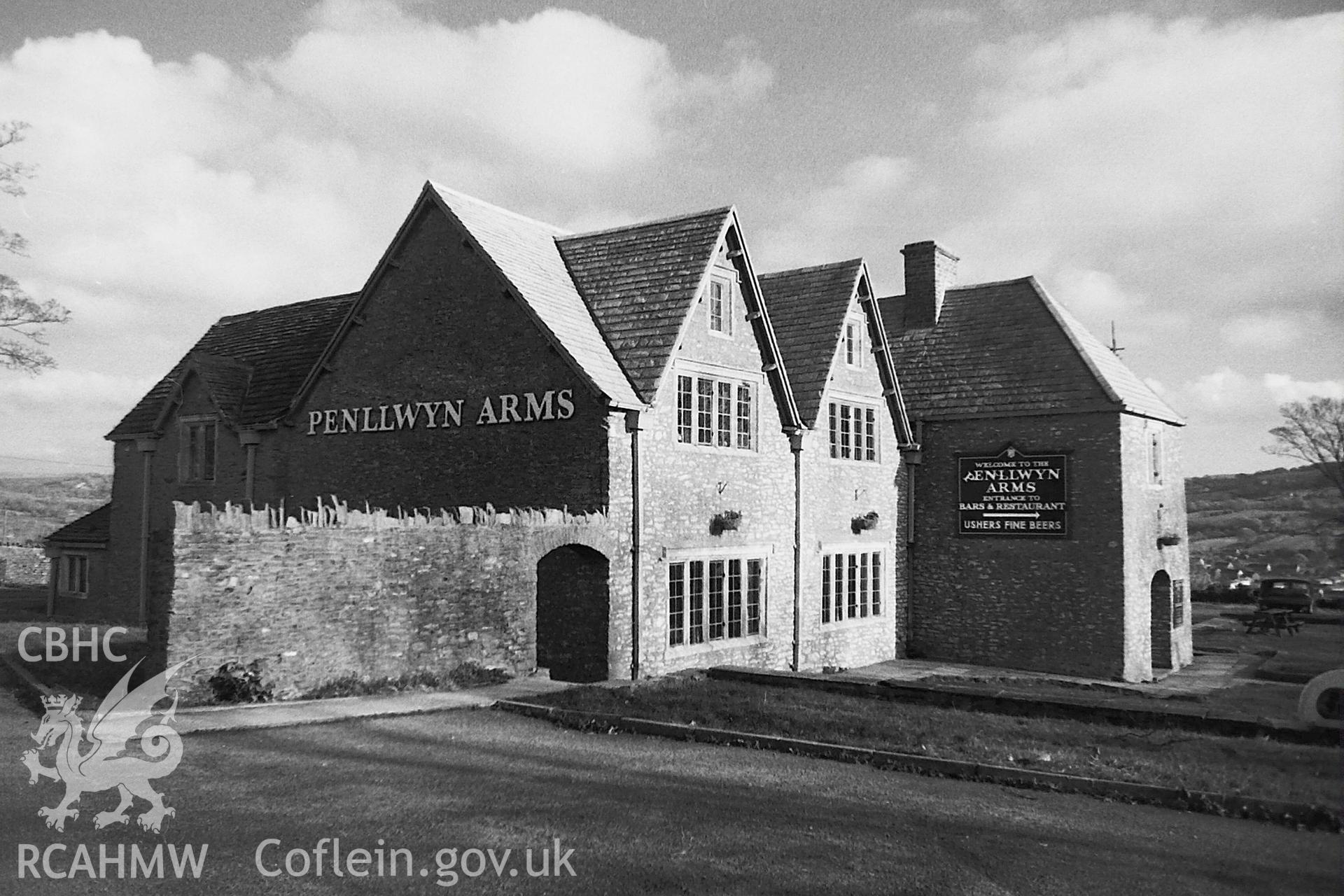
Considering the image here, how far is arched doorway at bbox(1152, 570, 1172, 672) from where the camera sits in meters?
27.8

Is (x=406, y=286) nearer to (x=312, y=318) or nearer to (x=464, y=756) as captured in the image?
(x=312, y=318)

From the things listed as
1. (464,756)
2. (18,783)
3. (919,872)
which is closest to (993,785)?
(919,872)

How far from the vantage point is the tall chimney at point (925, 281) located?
30891 millimetres

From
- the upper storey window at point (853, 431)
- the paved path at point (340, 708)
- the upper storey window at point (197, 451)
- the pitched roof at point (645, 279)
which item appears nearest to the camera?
the paved path at point (340, 708)

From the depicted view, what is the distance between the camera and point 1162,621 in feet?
92.2

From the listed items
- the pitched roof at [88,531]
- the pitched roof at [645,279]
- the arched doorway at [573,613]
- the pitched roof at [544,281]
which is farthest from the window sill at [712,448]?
the pitched roof at [88,531]

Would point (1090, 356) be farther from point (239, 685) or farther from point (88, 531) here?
point (88, 531)

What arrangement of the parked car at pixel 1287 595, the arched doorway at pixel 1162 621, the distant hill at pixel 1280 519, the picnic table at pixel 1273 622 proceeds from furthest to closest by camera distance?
the picnic table at pixel 1273 622 < the parked car at pixel 1287 595 < the arched doorway at pixel 1162 621 < the distant hill at pixel 1280 519

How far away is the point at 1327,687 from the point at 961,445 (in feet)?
61.8

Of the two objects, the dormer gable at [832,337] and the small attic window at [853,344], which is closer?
the dormer gable at [832,337]

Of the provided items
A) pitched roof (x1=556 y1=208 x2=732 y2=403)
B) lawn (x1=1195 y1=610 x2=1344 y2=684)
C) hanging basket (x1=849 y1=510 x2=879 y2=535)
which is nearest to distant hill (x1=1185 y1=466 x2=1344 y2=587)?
lawn (x1=1195 y1=610 x2=1344 y2=684)

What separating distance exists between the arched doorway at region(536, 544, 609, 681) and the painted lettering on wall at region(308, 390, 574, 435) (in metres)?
2.90

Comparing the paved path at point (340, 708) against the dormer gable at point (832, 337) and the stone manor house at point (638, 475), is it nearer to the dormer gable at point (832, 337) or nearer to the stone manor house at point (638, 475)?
the stone manor house at point (638, 475)

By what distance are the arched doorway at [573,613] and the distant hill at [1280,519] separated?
35.6 ft
